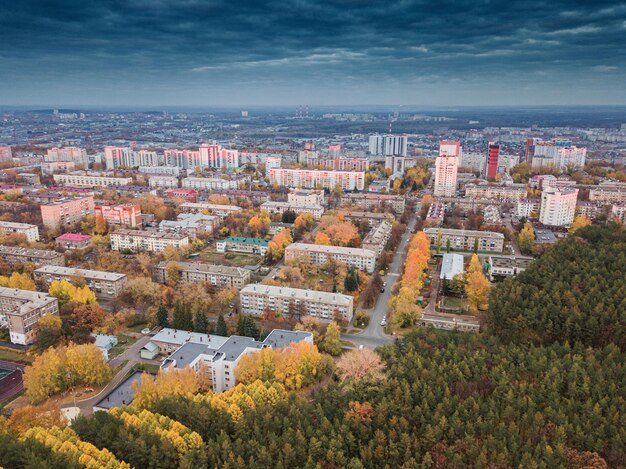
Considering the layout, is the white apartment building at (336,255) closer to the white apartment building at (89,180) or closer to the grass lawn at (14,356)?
the grass lawn at (14,356)

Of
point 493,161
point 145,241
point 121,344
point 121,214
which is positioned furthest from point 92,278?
point 493,161

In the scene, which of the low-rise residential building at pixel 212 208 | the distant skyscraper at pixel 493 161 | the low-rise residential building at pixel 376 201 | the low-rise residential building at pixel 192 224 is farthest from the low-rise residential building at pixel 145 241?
the distant skyscraper at pixel 493 161

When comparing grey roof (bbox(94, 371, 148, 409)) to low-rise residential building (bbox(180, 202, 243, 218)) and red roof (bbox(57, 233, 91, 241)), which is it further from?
low-rise residential building (bbox(180, 202, 243, 218))

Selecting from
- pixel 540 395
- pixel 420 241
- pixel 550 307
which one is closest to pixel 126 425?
pixel 540 395

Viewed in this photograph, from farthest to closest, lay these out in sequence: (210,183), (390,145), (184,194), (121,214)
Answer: (390,145) < (210,183) < (184,194) < (121,214)

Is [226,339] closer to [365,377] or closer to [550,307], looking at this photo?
[365,377]

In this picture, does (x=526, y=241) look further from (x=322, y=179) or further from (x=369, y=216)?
(x=322, y=179)
